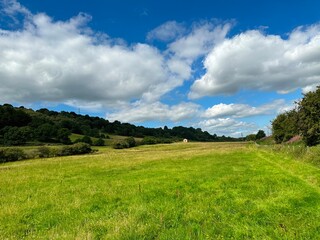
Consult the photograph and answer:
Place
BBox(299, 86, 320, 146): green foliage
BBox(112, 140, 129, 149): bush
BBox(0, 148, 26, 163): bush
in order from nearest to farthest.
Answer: BBox(299, 86, 320, 146): green foliage
BBox(0, 148, 26, 163): bush
BBox(112, 140, 129, 149): bush

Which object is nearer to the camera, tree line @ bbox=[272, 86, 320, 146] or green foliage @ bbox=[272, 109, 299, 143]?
tree line @ bbox=[272, 86, 320, 146]

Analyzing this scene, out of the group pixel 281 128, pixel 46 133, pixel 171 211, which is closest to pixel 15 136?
pixel 46 133

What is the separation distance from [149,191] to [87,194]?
11.3ft

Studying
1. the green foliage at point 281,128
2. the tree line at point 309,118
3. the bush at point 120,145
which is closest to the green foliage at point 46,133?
the bush at point 120,145

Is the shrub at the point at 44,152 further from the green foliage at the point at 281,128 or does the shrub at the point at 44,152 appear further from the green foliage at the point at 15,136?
the green foliage at the point at 281,128

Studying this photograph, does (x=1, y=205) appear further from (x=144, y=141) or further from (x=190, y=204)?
(x=144, y=141)

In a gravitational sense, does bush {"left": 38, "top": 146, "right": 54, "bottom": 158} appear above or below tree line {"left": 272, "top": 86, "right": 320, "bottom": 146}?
below

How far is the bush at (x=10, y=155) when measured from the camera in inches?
2554

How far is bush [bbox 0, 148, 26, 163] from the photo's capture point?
64875 mm

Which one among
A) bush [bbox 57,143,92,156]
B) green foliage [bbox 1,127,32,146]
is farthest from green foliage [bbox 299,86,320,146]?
green foliage [bbox 1,127,32,146]

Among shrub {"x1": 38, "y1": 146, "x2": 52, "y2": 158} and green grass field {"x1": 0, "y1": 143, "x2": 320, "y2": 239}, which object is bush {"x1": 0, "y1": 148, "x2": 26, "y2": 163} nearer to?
shrub {"x1": 38, "y1": 146, "x2": 52, "y2": 158}

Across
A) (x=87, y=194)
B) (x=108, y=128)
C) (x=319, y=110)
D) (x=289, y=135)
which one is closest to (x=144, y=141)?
(x=108, y=128)

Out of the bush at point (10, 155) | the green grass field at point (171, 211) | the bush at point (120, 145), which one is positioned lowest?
the green grass field at point (171, 211)

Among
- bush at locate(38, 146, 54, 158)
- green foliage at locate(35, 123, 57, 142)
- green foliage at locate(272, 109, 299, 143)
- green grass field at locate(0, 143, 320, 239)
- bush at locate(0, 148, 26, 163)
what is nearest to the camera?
green grass field at locate(0, 143, 320, 239)
